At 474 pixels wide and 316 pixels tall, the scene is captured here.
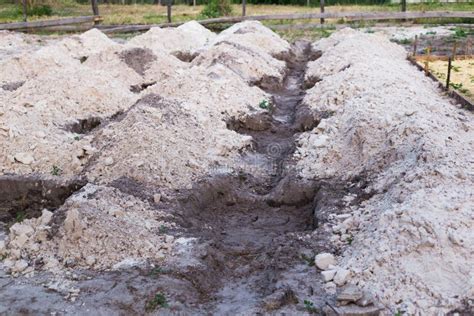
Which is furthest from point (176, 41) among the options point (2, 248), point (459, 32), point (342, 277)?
point (342, 277)

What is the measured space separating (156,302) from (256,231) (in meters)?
2.20

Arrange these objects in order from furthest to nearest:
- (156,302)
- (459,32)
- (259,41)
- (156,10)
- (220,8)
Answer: (156,10) → (220,8) → (459,32) → (259,41) → (156,302)


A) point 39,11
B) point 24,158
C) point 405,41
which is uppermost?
point 39,11

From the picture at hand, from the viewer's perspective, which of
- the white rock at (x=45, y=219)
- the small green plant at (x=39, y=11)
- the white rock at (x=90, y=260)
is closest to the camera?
the white rock at (x=90, y=260)

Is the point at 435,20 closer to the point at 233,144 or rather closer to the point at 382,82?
the point at 382,82

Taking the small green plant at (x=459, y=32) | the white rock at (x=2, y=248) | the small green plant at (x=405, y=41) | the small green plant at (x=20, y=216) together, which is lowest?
the small green plant at (x=20, y=216)

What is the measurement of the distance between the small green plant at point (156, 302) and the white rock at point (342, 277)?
1684 mm

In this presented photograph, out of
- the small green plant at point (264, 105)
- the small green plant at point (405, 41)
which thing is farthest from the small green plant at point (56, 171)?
the small green plant at point (405, 41)

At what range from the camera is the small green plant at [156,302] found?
18.1 feet

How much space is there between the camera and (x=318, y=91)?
12141 millimetres

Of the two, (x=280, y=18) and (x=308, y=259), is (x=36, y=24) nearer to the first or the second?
(x=280, y=18)

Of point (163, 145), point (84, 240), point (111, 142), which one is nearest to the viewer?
point (84, 240)

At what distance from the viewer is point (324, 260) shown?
607cm

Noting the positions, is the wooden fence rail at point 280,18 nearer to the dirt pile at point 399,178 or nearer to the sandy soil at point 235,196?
the sandy soil at point 235,196
